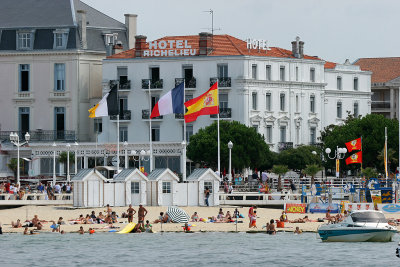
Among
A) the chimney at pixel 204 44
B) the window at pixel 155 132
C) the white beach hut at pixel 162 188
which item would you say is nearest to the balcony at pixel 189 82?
the chimney at pixel 204 44

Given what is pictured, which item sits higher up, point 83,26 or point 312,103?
point 83,26

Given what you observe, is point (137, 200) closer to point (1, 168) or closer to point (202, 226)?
point (202, 226)

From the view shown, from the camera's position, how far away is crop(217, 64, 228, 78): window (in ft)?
431

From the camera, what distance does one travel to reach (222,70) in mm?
131500

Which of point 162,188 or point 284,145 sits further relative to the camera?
point 284,145

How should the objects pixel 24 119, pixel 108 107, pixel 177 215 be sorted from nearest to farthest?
1. pixel 177 215
2. pixel 108 107
3. pixel 24 119

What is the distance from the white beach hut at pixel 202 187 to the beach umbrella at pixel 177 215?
8689 millimetres

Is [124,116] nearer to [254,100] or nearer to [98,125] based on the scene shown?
[98,125]

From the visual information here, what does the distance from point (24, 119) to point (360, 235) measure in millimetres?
55868

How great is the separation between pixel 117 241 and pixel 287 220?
40.1 feet

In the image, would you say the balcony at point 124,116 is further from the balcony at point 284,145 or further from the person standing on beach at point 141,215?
the person standing on beach at point 141,215

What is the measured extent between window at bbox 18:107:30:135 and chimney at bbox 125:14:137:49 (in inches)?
437

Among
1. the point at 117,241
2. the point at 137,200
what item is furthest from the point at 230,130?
the point at 117,241

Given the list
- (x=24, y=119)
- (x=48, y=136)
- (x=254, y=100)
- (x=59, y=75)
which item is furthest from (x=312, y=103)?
(x=24, y=119)
